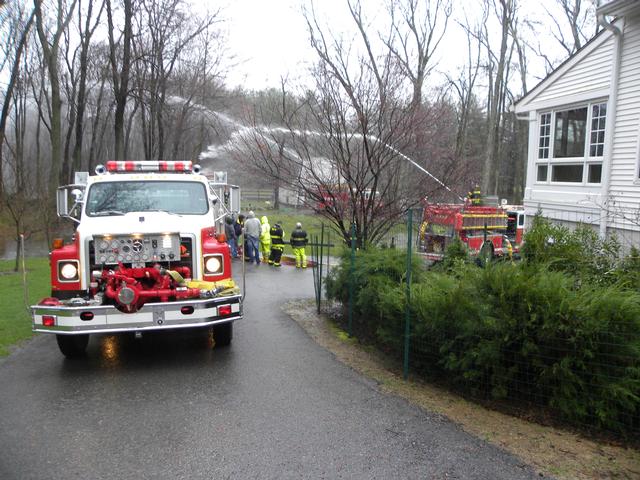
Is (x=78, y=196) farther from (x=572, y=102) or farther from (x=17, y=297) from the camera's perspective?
(x=572, y=102)

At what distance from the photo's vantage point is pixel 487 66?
3609 centimetres

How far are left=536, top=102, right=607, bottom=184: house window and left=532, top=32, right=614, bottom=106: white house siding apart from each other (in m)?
0.38

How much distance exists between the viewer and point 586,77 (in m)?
12.4

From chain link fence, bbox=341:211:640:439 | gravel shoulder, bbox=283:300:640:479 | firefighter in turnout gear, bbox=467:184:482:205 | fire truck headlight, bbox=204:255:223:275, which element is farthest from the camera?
firefighter in turnout gear, bbox=467:184:482:205

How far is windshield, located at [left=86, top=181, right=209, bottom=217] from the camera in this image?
7.43 m

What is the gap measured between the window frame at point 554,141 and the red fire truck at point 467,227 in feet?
6.37

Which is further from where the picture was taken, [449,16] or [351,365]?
[449,16]

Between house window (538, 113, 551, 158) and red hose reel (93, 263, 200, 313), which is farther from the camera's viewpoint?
house window (538, 113, 551, 158)

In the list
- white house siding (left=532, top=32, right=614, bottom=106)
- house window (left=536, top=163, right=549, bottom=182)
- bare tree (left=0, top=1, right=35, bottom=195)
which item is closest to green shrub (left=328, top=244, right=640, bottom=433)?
white house siding (left=532, top=32, right=614, bottom=106)

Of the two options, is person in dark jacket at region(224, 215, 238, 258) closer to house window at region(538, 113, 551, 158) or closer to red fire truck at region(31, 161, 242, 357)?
red fire truck at region(31, 161, 242, 357)

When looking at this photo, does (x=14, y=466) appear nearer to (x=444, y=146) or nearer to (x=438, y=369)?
(x=438, y=369)

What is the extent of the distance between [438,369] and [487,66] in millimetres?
34237

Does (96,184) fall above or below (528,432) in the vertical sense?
above

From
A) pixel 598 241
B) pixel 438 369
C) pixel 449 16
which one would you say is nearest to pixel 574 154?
pixel 598 241
